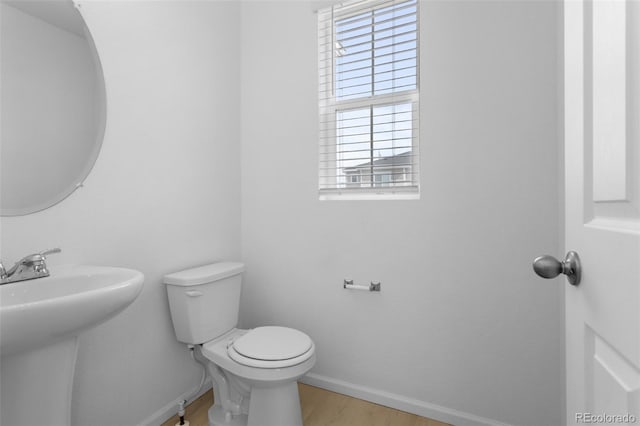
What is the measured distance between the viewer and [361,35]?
178 cm

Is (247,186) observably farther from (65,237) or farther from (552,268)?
(552,268)

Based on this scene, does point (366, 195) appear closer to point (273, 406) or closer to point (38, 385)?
point (273, 406)

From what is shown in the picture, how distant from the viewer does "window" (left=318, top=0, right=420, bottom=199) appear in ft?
5.56

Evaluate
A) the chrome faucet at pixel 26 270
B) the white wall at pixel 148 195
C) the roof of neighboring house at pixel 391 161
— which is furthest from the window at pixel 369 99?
the chrome faucet at pixel 26 270

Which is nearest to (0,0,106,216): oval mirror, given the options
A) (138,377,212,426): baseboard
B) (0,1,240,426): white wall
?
(0,1,240,426): white wall

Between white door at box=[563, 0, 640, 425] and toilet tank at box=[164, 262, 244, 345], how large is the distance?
1.37 meters

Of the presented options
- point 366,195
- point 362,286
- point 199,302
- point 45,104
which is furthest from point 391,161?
point 45,104

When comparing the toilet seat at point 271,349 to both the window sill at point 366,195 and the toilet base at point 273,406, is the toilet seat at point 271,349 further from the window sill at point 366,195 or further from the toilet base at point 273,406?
the window sill at point 366,195

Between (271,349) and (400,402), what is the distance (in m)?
0.77

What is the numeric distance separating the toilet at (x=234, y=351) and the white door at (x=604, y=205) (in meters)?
1.00

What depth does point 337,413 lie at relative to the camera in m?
1.65

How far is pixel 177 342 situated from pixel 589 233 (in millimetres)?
1740

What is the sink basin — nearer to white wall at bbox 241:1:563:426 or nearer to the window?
white wall at bbox 241:1:563:426

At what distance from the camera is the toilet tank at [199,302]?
1.53m
